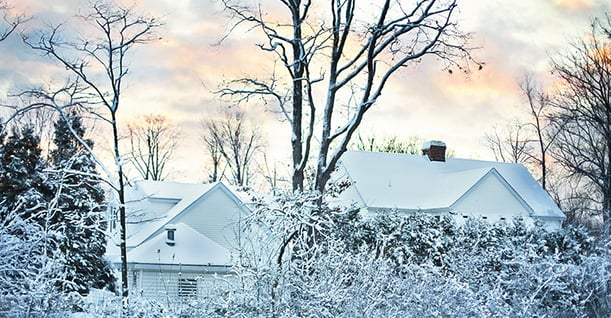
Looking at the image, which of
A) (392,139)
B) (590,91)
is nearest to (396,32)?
(590,91)

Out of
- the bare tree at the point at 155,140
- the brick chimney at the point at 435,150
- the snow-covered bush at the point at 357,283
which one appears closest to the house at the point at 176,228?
the bare tree at the point at 155,140

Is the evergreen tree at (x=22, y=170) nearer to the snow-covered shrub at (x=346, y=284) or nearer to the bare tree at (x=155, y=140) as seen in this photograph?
the snow-covered shrub at (x=346, y=284)

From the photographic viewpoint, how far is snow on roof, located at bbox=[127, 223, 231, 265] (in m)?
15.8

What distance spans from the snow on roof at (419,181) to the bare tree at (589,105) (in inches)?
62.3

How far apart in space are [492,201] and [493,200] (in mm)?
43

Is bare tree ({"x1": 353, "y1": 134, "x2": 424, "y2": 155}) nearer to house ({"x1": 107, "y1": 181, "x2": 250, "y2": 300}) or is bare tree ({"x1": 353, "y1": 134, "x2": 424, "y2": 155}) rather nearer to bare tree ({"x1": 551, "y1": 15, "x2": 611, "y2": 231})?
house ({"x1": 107, "y1": 181, "x2": 250, "y2": 300})

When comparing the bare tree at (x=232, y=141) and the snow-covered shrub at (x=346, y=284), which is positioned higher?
the bare tree at (x=232, y=141)

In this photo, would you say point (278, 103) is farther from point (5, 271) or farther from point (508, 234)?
point (5, 271)

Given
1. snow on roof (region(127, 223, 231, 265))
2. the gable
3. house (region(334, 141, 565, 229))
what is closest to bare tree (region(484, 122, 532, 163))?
house (region(334, 141, 565, 229))

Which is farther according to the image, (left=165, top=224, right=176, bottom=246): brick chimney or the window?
(left=165, top=224, right=176, bottom=246): brick chimney

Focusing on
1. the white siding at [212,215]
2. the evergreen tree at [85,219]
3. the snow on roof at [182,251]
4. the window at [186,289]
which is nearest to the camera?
the window at [186,289]

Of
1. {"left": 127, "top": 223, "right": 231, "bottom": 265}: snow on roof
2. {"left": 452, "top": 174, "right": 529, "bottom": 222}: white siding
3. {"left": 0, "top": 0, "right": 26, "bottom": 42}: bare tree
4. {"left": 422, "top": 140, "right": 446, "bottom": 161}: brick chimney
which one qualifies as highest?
{"left": 0, "top": 0, "right": 26, "bottom": 42}: bare tree

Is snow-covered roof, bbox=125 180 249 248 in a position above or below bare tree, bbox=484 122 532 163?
below

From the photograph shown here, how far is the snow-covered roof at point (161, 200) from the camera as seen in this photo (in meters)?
20.5
